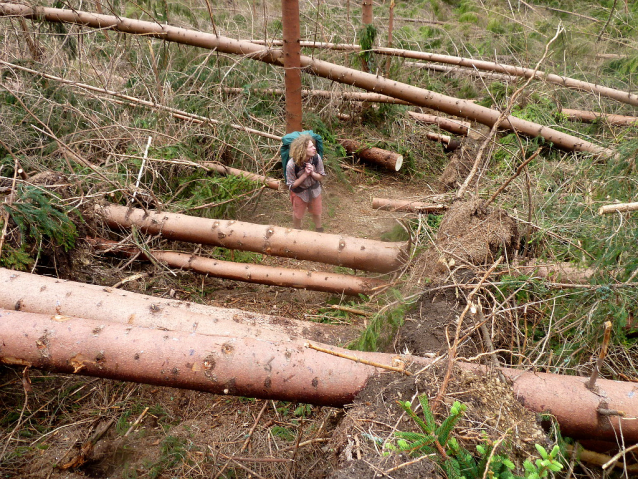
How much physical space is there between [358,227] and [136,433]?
373cm

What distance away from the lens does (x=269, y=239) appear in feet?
13.5

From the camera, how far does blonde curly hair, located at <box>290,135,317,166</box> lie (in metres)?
4.46

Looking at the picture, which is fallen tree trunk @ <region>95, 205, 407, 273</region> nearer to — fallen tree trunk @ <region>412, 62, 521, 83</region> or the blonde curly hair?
the blonde curly hair

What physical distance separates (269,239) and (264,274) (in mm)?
371

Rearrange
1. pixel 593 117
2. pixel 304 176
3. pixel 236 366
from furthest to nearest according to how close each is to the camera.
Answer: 1. pixel 593 117
2. pixel 304 176
3. pixel 236 366

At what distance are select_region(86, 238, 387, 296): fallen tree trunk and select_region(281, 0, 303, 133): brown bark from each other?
234cm

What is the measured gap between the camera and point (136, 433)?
9.77ft

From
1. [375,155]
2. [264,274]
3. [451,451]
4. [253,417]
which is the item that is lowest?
[253,417]

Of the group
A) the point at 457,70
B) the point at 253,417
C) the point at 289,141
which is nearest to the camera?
the point at 253,417

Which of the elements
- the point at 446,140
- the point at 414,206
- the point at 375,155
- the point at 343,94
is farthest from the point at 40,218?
the point at 446,140

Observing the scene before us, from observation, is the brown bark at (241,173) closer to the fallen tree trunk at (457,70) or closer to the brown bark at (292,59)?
the brown bark at (292,59)

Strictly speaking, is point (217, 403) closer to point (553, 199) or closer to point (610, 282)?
point (610, 282)

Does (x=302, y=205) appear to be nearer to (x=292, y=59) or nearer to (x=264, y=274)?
(x=264, y=274)

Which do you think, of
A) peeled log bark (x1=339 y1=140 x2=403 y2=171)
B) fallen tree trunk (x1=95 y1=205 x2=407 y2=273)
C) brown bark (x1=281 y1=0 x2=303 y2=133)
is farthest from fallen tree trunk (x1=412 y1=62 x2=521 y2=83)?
fallen tree trunk (x1=95 y1=205 x2=407 y2=273)
